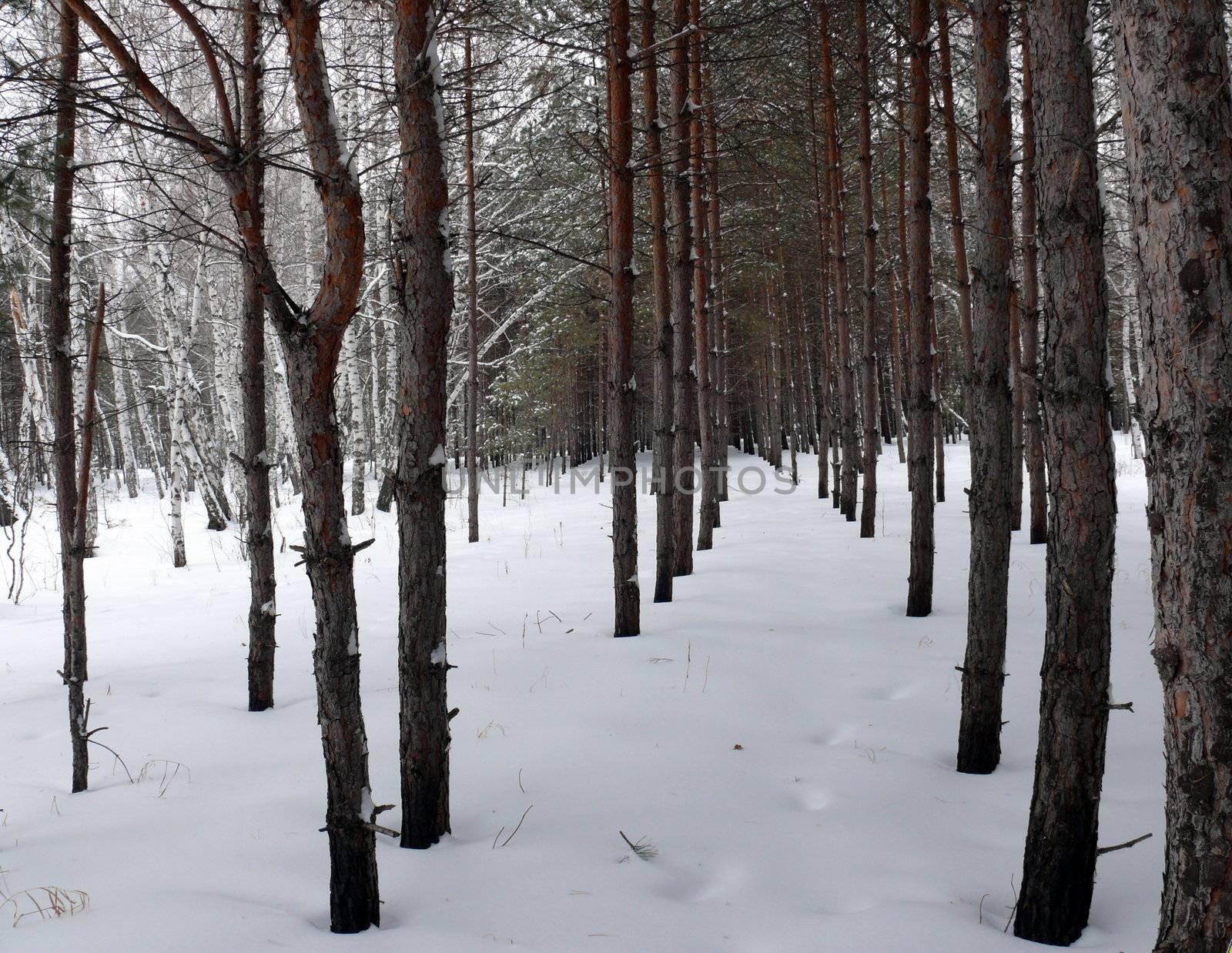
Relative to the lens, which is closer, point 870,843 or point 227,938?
point 227,938

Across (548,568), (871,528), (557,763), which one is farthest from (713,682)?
(871,528)

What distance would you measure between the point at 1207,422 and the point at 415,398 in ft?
8.77

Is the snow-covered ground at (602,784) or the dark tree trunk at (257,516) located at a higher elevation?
the dark tree trunk at (257,516)

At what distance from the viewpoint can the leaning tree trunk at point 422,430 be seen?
10.8 ft

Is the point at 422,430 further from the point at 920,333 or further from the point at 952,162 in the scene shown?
the point at 952,162

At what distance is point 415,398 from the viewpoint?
337cm

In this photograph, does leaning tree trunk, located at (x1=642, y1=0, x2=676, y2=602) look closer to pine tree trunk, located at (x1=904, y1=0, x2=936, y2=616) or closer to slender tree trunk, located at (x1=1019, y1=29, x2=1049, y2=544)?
pine tree trunk, located at (x1=904, y1=0, x2=936, y2=616)

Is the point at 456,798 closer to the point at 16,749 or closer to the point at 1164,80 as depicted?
the point at 16,749

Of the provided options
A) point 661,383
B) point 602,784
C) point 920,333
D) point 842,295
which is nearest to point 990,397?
point 920,333

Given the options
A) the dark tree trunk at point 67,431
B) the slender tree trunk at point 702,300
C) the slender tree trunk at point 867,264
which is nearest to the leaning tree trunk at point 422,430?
the dark tree trunk at point 67,431

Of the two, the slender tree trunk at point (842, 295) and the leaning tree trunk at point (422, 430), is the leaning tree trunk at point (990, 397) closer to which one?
the leaning tree trunk at point (422, 430)

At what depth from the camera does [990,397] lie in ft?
15.4

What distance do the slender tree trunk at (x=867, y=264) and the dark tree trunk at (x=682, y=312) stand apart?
193cm

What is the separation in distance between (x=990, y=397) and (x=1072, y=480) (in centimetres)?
204
